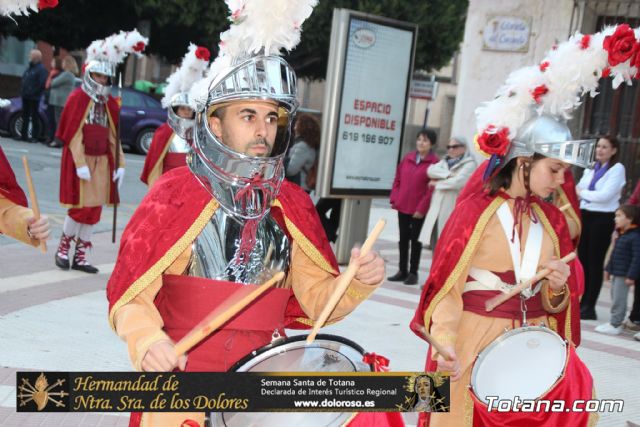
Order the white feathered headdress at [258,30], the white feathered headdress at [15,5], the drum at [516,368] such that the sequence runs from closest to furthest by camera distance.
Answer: the white feathered headdress at [258,30], the white feathered headdress at [15,5], the drum at [516,368]

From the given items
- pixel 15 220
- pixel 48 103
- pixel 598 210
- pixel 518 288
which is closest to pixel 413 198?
pixel 598 210

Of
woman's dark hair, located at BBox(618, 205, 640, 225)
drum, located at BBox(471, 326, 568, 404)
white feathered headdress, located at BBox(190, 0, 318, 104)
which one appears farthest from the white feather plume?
woman's dark hair, located at BBox(618, 205, 640, 225)

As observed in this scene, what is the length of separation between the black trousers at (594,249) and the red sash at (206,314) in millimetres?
6888

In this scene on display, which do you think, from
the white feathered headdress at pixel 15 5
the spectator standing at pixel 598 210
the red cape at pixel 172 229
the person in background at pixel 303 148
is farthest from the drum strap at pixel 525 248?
the person in background at pixel 303 148

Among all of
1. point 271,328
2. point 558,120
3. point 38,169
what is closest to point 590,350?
point 558,120

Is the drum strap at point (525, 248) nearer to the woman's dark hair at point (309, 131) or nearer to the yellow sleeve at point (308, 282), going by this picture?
the yellow sleeve at point (308, 282)

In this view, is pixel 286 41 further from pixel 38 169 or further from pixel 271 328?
pixel 38 169

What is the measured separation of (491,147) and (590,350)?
421 cm

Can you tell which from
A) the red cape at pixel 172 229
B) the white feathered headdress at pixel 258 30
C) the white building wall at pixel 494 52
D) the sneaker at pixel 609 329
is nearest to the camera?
the red cape at pixel 172 229

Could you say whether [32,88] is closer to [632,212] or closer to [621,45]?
[632,212]

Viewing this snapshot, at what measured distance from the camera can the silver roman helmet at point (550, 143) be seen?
13.7 ft

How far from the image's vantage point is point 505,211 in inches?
169

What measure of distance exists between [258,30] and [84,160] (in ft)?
20.5

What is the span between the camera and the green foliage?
26.9 metres
